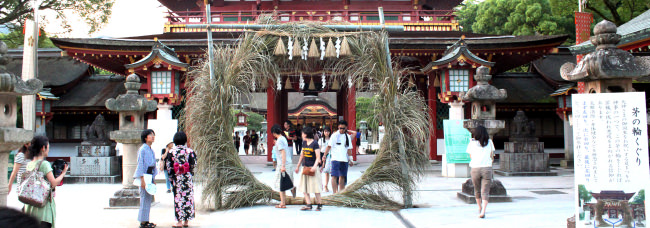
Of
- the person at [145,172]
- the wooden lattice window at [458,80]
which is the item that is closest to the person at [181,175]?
the person at [145,172]

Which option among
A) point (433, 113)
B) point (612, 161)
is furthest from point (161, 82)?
point (612, 161)

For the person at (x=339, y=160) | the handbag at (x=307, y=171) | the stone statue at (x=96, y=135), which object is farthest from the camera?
the stone statue at (x=96, y=135)

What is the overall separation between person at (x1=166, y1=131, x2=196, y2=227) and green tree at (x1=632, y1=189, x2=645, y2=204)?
5380 millimetres

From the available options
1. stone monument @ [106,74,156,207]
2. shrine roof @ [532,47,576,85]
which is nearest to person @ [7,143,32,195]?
stone monument @ [106,74,156,207]

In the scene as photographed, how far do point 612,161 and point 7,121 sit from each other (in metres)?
6.47

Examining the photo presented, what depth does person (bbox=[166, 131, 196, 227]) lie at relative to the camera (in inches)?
246

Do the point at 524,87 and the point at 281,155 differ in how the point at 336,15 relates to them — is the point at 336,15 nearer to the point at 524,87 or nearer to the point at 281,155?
the point at 524,87

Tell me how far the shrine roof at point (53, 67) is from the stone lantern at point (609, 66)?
54.9 ft

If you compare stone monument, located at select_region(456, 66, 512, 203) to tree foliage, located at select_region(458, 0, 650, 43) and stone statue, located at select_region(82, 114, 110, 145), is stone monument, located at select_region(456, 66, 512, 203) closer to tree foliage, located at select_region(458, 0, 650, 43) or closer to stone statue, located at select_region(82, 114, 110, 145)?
stone statue, located at select_region(82, 114, 110, 145)

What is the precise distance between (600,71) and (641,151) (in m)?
0.98

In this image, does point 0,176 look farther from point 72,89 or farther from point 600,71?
point 72,89

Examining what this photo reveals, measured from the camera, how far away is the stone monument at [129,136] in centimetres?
805

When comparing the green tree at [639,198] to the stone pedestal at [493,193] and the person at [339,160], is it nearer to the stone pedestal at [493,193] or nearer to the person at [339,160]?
the stone pedestal at [493,193]

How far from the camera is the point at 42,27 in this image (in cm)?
1841
